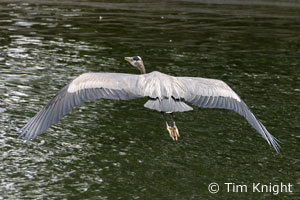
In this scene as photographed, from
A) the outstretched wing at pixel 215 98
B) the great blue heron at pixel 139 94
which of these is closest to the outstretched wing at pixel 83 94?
the great blue heron at pixel 139 94

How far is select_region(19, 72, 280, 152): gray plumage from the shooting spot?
7.11 m

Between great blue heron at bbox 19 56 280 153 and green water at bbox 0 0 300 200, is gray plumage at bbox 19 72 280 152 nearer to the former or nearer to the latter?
great blue heron at bbox 19 56 280 153

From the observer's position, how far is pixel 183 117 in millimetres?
9953

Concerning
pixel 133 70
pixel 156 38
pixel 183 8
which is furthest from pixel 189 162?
pixel 183 8

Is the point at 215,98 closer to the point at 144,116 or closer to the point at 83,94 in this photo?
the point at 83,94

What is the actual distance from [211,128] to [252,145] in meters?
0.82

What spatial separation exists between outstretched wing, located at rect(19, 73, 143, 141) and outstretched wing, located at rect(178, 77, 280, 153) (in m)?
0.60

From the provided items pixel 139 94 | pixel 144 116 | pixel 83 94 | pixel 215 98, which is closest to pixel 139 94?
pixel 139 94

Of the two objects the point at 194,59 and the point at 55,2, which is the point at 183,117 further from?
the point at 55,2

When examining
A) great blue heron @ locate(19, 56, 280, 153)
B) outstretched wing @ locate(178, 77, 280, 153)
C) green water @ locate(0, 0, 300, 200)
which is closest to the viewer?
great blue heron @ locate(19, 56, 280, 153)

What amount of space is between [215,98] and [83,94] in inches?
55.9

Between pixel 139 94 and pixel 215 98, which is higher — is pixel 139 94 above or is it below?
above

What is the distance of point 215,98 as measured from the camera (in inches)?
294

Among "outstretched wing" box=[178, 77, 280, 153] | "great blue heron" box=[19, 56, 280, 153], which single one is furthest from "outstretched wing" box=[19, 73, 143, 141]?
"outstretched wing" box=[178, 77, 280, 153]
